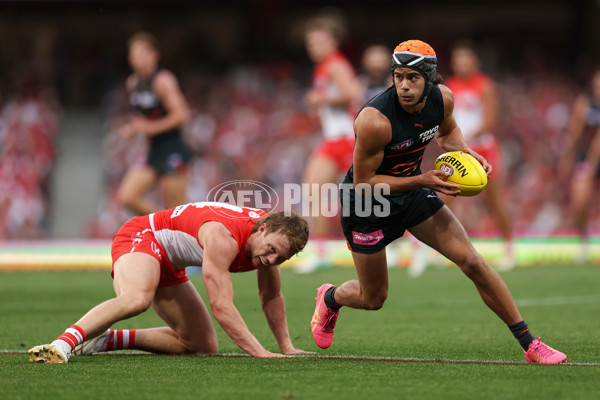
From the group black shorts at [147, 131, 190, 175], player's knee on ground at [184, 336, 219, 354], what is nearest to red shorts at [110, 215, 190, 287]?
player's knee on ground at [184, 336, 219, 354]

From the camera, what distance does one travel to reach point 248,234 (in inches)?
227

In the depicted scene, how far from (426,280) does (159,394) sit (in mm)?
7832

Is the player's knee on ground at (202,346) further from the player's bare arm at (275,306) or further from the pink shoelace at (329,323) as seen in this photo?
the pink shoelace at (329,323)

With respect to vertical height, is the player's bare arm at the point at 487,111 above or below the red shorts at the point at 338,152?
above

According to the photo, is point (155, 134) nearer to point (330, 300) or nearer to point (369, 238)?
point (330, 300)

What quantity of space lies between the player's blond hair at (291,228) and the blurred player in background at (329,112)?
6.54 meters

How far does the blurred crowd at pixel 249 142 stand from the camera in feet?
65.6

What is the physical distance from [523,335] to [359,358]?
104 cm

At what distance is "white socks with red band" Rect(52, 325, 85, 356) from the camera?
17.8 feet

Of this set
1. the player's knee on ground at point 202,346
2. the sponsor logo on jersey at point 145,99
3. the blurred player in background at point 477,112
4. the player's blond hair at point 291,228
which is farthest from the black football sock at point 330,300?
the blurred player in background at point 477,112

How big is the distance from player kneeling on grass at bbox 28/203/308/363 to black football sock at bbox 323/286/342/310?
1.60ft

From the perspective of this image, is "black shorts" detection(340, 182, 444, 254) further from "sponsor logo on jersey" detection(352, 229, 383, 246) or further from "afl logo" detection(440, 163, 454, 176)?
"afl logo" detection(440, 163, 454, 176)

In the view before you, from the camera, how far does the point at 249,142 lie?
21.7 metres

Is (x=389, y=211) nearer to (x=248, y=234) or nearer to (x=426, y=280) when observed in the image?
(x=248, y=234)
